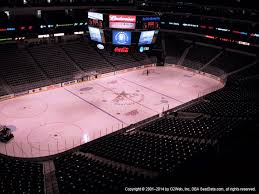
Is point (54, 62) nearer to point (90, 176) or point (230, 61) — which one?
point (90, 176)

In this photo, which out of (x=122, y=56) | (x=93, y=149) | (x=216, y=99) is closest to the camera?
(x=93, y=149)

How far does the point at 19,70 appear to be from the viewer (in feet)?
122

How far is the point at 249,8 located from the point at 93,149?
3464 cm

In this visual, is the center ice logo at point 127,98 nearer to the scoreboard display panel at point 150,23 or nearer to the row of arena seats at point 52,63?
the row of arena seats at point 52,63

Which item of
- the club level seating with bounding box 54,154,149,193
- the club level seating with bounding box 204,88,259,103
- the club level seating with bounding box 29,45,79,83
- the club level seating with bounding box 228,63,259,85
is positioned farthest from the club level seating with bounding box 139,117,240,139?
the club level seating with bounding box 29,45,79,83

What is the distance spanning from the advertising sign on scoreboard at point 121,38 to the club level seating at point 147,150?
1032cm

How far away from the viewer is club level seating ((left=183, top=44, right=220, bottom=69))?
4647cm

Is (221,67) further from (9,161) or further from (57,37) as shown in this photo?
(9,161)

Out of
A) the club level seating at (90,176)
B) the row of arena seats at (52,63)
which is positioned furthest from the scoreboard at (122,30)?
the club level seating at (90,176)

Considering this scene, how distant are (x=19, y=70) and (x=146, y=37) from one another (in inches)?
775

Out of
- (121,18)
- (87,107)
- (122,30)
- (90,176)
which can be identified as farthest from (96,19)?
(90,176)

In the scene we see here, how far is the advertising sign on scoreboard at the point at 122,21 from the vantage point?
2644cm

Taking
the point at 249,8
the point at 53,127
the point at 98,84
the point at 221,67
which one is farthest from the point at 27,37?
the point at 249,8

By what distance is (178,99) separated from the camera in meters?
33.5
